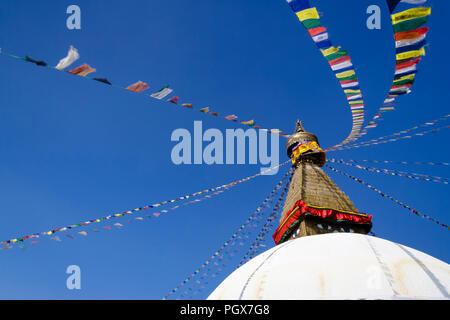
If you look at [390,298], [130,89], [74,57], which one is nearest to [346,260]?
[390,298]

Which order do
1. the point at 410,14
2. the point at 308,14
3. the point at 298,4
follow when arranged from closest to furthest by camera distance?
1. the point at 410,14
2. the point at 298,4
3. the point at 308,14

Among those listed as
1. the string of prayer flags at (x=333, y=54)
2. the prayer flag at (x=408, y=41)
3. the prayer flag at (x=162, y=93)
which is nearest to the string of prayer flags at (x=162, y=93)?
the prayer flag at (x=162, y=93)

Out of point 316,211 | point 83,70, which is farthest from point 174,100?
point 316,211

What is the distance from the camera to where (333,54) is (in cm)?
555

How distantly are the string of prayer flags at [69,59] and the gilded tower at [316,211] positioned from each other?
661 cm

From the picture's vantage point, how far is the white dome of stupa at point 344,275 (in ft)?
10.8

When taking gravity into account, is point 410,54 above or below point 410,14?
below

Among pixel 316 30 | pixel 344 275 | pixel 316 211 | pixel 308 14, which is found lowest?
pixel 344 275

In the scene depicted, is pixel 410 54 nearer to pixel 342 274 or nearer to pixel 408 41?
pixel 408 41

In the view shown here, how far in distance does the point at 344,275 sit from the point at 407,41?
160 inches

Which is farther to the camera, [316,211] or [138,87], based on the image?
[316,211]

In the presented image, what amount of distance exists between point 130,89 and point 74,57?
3.27 feet

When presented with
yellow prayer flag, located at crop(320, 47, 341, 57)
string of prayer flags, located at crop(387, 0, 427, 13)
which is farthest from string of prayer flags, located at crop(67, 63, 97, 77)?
string of prayer flags, located at crop(387, 0, 427, 13)
